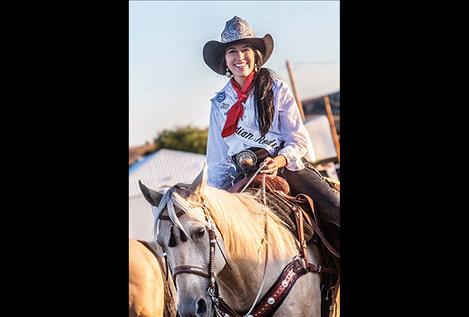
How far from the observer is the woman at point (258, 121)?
3902mm

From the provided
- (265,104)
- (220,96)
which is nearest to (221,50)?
(220,96)

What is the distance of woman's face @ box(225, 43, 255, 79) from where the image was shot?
392cm

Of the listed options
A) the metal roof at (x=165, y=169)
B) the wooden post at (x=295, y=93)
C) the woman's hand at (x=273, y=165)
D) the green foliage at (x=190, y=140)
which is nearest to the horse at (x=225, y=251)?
the woman's hand at (x=273, y=165)

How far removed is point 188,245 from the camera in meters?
3.52

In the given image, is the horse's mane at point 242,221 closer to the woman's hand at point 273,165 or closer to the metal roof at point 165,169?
the woman's hand at point 273,165

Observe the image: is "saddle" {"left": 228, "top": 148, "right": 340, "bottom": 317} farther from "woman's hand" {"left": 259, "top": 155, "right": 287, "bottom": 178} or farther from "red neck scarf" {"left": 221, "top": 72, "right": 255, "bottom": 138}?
"red neck scarf" {"left": 221, "top": 72, "right": 255, "bottom": 138}

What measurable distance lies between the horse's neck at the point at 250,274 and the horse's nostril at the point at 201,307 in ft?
0.58

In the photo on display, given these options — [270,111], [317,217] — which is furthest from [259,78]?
[317,217]

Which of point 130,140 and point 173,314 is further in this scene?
point 130,140
